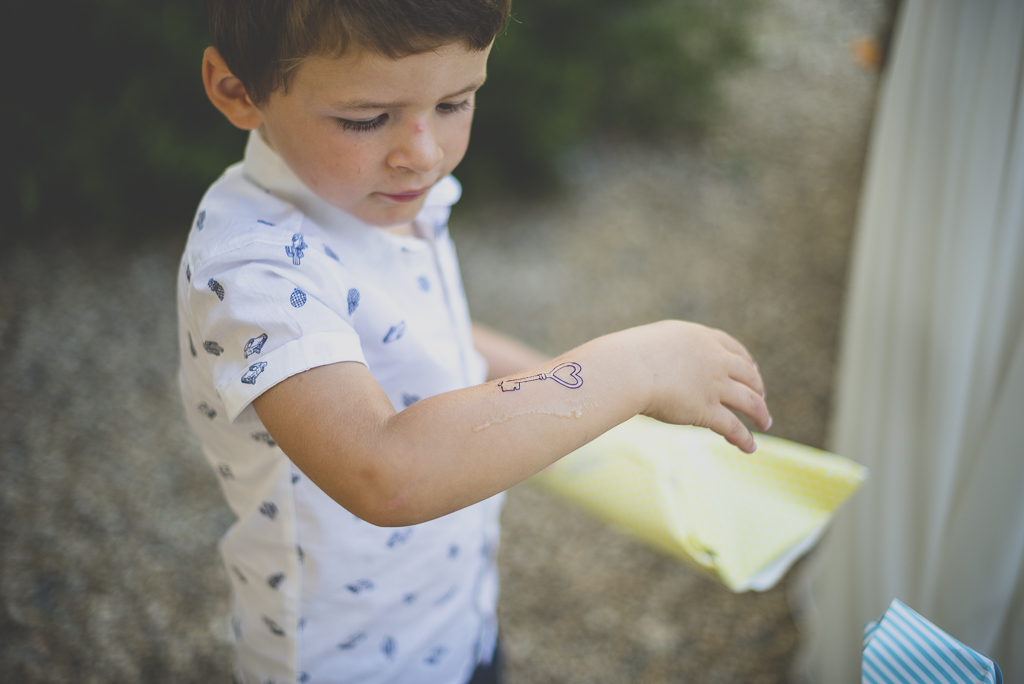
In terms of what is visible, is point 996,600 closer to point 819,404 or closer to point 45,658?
point 819,404

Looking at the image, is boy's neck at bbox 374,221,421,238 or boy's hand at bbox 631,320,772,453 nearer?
boy's hand at bbox 631,320,772,453

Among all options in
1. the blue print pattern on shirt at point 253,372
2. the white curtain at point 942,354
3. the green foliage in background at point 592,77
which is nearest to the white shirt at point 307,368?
the blue print pattern on shirt at point 253,372

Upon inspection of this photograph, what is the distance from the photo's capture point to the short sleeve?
51 cm

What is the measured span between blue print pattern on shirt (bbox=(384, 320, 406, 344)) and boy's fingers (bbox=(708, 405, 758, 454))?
A: 1.01ft

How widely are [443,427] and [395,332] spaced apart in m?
0.21

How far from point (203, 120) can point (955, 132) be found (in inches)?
79.2

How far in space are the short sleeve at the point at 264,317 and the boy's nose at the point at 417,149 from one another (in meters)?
0.11

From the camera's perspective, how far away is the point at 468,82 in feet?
1.88

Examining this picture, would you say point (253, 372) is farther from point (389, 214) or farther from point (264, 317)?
point (389, 214)

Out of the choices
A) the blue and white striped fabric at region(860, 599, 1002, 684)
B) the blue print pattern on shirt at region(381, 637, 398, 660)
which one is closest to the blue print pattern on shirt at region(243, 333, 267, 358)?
the blue print pattern on shirt at region(381, 637, 398, 660)

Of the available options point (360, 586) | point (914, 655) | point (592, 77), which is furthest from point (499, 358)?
point (592, 77)

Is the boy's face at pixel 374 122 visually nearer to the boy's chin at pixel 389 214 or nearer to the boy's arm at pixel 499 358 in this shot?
the boy's chin at pixel 389 214

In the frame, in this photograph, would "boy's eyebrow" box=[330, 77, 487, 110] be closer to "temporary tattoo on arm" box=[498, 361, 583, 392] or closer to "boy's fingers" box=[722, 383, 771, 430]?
"temporary tattoo on arm" box=[498, 361, 583, 392]

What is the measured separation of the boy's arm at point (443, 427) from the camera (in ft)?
1.59
